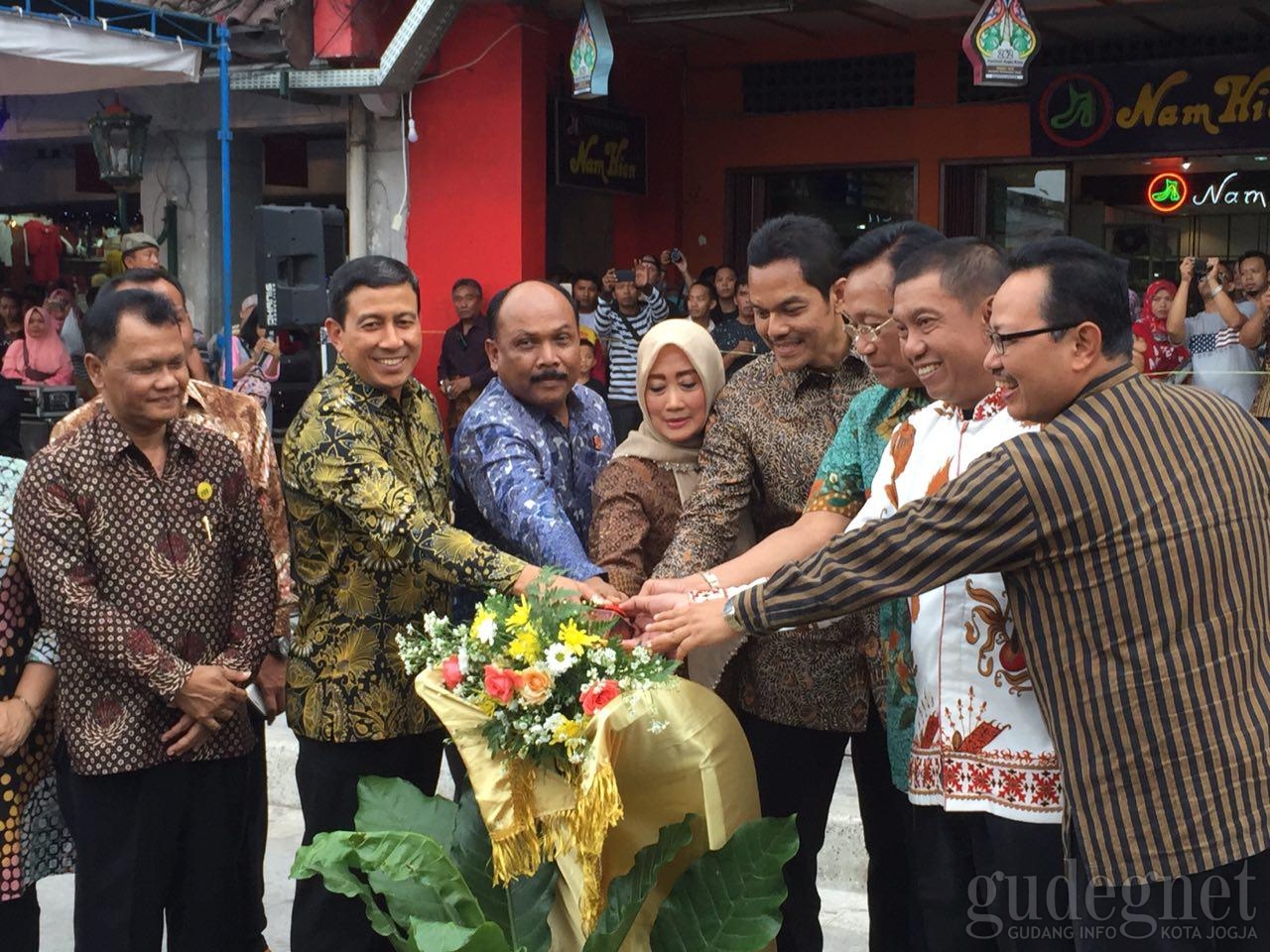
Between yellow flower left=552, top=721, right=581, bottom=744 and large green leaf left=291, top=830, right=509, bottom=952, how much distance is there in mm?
406

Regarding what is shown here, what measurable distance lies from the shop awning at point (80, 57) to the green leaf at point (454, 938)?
6.22m

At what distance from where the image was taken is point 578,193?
12633 mm

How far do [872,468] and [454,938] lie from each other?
130 centimetres

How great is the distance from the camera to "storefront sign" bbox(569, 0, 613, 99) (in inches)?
389

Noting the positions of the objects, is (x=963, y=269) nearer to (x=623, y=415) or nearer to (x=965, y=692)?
(x=965, y=692)

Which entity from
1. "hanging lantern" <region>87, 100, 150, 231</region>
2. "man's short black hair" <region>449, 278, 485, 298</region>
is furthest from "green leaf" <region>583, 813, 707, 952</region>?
"hanging lantern" <region>87, 100, 150, 231</region>

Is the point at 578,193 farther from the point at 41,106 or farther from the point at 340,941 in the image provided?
the point at 340,941

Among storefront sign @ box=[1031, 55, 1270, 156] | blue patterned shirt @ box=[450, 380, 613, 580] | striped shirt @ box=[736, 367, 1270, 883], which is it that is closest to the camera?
striped shirt @ box=[736, 367, 1270, 883]

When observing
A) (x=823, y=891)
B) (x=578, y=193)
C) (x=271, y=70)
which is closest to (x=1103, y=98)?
(x=578, y=193)

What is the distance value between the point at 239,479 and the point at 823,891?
2418 mm

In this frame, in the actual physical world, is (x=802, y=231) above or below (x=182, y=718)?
above

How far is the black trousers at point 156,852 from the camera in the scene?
334 centimetres

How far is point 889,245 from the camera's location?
10.8ft

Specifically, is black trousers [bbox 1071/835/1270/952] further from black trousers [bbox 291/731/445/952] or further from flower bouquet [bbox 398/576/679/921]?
black trousers [bbox 291/731/445/952]
